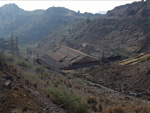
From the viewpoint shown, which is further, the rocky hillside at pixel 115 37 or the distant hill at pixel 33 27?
the distant hill at pixel 33 27

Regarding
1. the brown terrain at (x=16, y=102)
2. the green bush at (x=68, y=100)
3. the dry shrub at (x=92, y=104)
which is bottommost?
the dry shrub at (x=92, y=104)

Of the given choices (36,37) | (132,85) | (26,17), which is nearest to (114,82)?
(132,85)

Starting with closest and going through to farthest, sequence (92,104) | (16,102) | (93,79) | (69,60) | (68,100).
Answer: (16,102), (68,100), (92,104), (93,79), (69,60)

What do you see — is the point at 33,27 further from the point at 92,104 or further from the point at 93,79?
the point at 92,104

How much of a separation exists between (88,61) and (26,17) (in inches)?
4561

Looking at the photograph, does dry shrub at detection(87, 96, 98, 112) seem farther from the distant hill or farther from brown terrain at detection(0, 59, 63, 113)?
the distant hill

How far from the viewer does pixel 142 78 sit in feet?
91.5

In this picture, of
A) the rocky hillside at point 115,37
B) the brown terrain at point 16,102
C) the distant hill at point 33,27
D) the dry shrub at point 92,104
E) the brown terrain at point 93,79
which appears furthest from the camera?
the distant hill at point 33,27

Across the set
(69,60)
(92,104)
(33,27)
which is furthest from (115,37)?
(33,27)

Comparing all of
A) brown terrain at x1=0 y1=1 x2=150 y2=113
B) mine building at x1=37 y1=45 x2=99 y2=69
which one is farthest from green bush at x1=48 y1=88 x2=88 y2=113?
mine building at x1=37 y1=45 x2=99 y2=69

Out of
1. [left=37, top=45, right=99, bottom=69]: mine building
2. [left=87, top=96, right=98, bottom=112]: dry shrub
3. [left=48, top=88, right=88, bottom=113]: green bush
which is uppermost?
[left=48, top=88, right=88, bottom=113]: green bush

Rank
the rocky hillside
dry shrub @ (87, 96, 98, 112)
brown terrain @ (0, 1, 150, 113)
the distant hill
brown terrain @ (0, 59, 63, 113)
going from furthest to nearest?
the distant hill → the rocky hillside → dry shrub @ (87, 96, 98, 112) → brown terrain @ (0, 1, 150, 113) → brown terrain @ (0, 59, 63, 113)

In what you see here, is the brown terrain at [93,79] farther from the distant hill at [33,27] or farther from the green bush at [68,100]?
the distant hill at [33,27]

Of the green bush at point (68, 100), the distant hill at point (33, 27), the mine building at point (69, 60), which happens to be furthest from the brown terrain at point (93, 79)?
the distant hill at point (33, 27)
